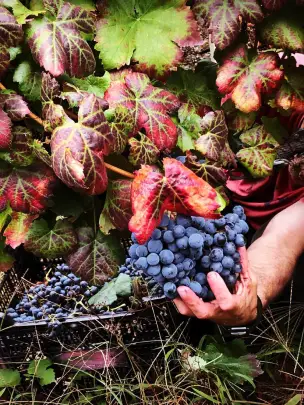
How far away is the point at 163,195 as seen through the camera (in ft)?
2.09

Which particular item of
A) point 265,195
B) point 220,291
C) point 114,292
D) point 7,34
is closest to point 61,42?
point 7,34

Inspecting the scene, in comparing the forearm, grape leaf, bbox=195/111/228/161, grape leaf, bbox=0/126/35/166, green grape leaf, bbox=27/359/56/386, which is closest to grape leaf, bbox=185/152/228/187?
grape leaf, bbox=195/111/228/161

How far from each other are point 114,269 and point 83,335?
1.19ft

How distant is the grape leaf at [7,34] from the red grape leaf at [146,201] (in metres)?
0.24

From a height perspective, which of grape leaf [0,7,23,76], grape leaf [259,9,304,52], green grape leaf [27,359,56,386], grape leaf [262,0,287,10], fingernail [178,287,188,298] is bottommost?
green grape leaf [27,359,56,386]

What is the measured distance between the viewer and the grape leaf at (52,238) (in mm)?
789

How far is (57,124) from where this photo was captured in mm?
637

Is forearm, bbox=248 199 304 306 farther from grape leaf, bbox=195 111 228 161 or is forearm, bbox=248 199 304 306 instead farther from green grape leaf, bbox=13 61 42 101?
green grape leaf, bbox=13 61 42 101

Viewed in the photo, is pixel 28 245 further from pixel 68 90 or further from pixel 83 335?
pixel 83 335

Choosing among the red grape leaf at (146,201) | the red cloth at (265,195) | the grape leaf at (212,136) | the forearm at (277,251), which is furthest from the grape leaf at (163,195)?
the red cloth at (265,195)

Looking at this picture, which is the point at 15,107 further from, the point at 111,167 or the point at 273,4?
the point at 273,4

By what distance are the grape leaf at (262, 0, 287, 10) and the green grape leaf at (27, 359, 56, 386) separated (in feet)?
2.52

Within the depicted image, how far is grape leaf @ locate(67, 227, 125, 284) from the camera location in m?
0.80

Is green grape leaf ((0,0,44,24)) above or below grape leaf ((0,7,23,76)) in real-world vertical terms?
above
